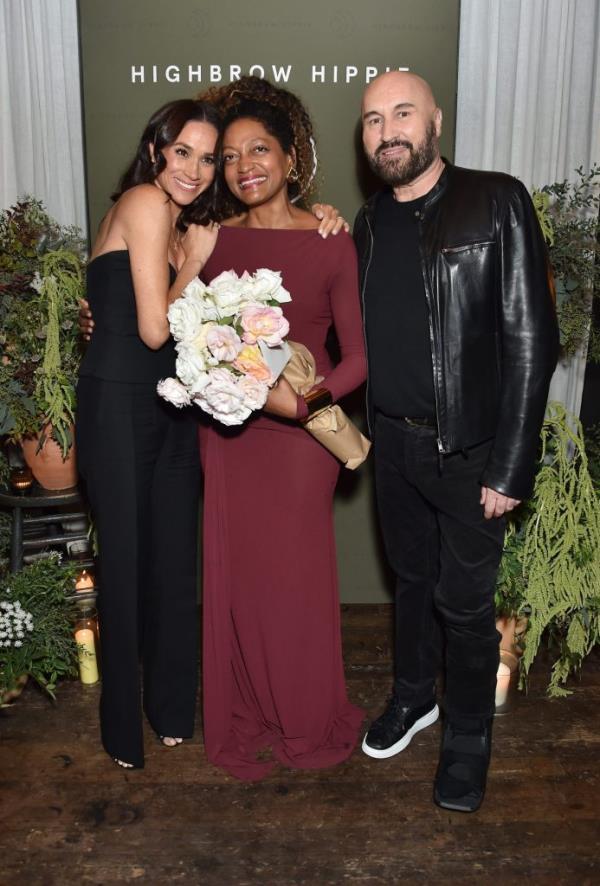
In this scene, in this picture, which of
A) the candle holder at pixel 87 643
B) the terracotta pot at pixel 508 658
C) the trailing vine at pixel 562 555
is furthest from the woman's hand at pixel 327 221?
the candle holder at pixel 87 643

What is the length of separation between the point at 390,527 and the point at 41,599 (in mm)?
1393

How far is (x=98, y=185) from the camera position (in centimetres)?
364

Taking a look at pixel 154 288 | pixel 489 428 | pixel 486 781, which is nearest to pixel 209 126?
pixel 154 288

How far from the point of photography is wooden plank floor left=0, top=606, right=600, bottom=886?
250 cm

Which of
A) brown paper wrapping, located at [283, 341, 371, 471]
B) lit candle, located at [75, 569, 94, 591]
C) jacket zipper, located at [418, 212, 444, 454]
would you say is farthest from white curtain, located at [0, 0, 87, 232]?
jacket zipper, located at [418, 212, 444, 454]

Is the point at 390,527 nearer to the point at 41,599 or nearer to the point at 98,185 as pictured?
the point at 41,599

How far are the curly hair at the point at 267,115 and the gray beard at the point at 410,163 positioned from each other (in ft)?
1.07

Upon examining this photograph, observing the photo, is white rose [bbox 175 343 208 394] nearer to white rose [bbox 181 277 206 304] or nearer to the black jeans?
white rose [bbox 181 277 206 304]

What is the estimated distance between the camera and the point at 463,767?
2.81 m

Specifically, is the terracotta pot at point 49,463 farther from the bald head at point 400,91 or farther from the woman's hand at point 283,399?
the bald head at point 400,91

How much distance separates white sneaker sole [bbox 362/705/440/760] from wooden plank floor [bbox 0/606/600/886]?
2 centimetres

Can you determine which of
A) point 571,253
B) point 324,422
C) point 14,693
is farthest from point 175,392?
point 571,253

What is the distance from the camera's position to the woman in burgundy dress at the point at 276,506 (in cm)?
271

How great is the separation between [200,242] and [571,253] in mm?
1387
